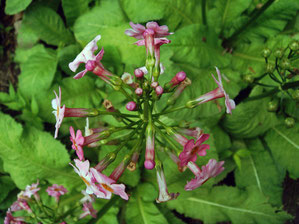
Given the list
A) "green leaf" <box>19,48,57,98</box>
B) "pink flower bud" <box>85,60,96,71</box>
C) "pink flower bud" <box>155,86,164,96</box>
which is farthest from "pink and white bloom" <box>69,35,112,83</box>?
"green leaf" <box>19,48,57,98</box>

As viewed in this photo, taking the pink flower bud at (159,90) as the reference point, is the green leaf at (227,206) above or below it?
below

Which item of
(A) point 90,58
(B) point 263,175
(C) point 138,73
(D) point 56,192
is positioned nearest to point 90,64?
(A) point 90,58

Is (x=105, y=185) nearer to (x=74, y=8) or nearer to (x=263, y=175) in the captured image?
(x=263, y=175)

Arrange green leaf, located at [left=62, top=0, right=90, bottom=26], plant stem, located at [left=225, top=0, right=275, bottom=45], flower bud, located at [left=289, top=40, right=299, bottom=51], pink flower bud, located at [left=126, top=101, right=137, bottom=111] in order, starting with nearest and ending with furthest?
pink flower bud, located at [left=126, top=101, right=137, bottom=111]
flower bud, located at [left=289, top=40, right=299, bottom=51]
plant stem, located at [left=225, top=0, right=275, bottom=45]
green leaf, located at [left=62, top=0, right=90, bottom=26]

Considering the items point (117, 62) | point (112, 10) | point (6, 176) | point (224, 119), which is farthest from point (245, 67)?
point (6, 176)

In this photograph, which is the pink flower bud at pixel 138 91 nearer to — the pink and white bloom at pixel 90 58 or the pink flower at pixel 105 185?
the pink and white bloom at pixel 90 58

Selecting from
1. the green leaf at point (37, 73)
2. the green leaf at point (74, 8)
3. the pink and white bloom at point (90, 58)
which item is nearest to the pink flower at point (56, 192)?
the green leaf at point (37, 73)

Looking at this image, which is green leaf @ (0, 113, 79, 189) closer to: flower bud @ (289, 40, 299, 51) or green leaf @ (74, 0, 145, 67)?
green leaf @ (74, 0, 145, 67)
